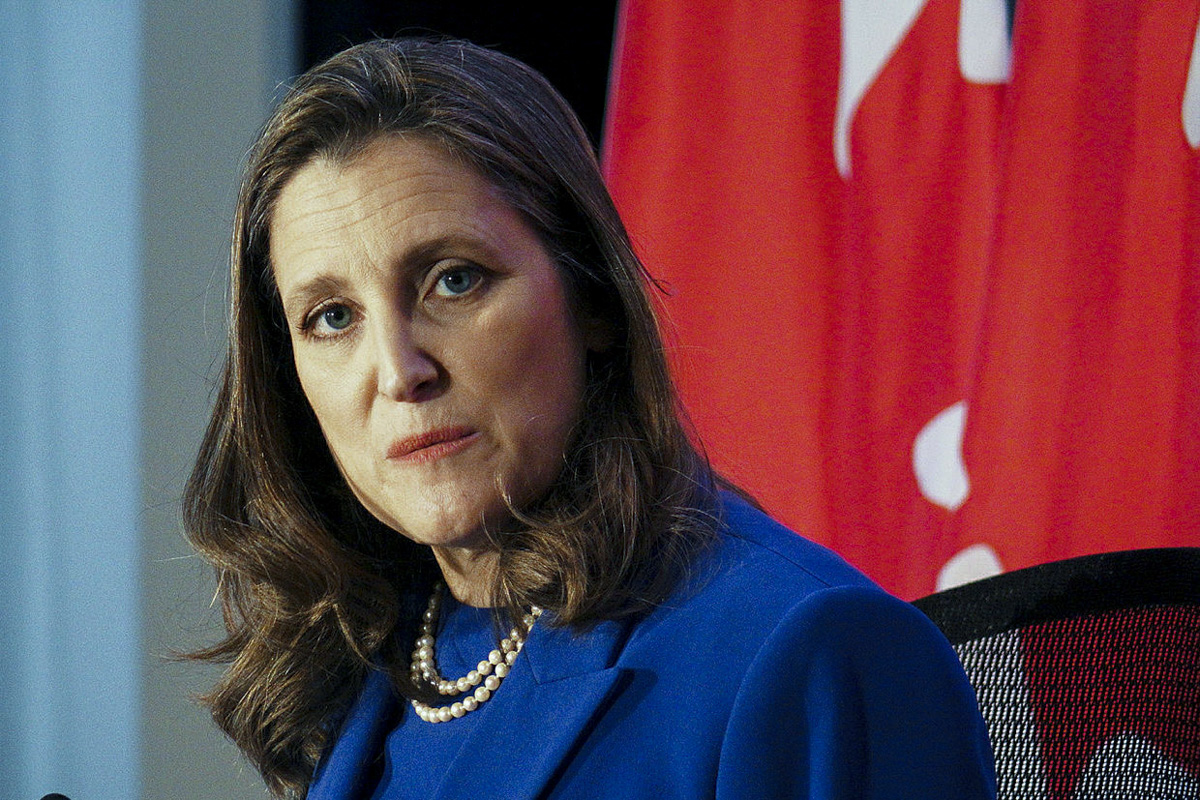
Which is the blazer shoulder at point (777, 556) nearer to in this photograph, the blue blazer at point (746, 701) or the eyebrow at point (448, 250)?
the blue blazer at point (746, 701)

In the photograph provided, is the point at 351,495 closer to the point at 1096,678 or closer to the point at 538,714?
the point at 538,714

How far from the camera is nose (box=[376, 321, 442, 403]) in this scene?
101 centimetres

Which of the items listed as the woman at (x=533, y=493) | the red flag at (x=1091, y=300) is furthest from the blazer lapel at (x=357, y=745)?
the red flag at (x=1091, y=300)

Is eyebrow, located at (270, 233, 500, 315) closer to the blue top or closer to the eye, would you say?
the eye

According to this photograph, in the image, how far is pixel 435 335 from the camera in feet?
3.37

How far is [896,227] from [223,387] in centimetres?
119

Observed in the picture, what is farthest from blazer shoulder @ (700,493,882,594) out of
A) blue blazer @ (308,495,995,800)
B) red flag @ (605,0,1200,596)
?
red flag @ (605,0,1200,596)

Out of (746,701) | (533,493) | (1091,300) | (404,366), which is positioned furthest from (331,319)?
(1091,300)

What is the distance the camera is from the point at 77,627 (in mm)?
2523

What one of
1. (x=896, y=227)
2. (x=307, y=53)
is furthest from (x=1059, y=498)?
(x=307, y=53)

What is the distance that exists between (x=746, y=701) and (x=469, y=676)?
0.35 metres

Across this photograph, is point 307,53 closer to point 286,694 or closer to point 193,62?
point 193,62

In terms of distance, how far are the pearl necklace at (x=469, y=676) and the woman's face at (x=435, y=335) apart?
0.10m

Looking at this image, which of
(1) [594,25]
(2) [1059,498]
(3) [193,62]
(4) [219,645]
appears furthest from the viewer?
(1) [594,25]
